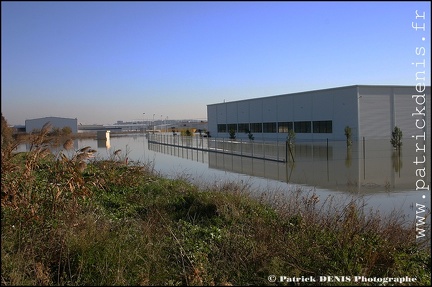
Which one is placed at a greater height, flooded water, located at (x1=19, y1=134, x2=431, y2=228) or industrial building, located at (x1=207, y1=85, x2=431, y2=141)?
industrial building, located at (x1=207, y1=85, x2=431, y2=141)

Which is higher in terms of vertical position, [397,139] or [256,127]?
[256,127]

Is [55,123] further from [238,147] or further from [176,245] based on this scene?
[176,245]

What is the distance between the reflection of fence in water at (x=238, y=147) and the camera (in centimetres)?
2092

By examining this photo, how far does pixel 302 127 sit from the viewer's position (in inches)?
1542

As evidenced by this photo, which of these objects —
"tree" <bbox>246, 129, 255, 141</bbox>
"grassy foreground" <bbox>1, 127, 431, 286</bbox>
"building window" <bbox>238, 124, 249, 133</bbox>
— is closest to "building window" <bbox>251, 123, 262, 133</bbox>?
"tree" <bbox>246, 129, 255, 141</bbox>

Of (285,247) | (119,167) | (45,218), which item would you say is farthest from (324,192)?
(45,218)

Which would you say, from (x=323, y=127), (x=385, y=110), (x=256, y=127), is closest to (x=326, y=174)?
(x=385, y=110)

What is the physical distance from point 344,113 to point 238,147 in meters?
12.2

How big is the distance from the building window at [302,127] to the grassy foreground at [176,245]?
3205cm

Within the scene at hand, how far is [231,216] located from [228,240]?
156 centimetres

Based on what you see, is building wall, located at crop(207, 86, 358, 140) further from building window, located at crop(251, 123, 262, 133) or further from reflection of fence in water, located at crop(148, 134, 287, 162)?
reflection of fence in water, located at crop(148, 134, 287, 162)

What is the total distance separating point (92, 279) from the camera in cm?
438

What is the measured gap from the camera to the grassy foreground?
14.8 feet

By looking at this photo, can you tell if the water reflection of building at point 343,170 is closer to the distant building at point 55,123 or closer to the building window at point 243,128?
the distant building at point 55,123
